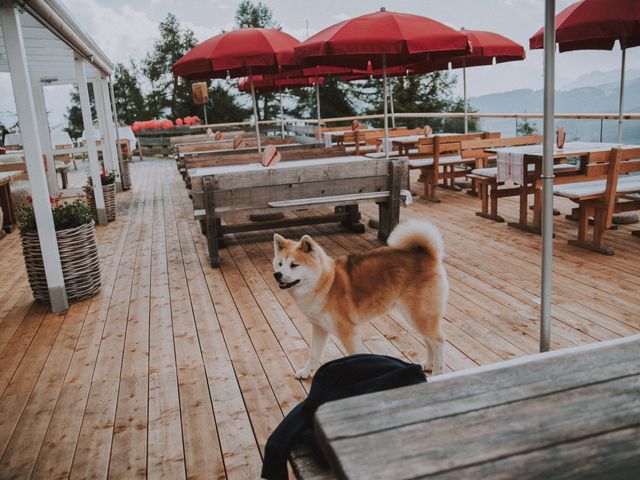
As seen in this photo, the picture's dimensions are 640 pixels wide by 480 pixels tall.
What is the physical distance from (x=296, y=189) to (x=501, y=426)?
15.9ft

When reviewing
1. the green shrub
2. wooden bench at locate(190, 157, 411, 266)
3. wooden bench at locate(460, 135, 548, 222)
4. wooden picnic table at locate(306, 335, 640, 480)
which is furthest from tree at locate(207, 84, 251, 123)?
wooden picnic table at locate(306, 335, 640, 480)

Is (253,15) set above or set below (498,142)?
above

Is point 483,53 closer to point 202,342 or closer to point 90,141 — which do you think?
point 90,141

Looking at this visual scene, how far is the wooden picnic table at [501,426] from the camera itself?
91 cm

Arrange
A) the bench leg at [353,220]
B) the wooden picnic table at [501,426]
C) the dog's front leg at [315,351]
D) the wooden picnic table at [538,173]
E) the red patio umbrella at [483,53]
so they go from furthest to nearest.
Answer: the red patio umbrella at [483,53], the bench leg at [353,220], the wooden picnic table at [538,173], the dog's front leg at [315,351], the wooden picnic table at [501,426]

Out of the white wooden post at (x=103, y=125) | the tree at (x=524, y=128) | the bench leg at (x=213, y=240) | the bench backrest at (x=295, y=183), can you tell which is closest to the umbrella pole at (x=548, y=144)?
the bench backrest at (x=295, y=183)

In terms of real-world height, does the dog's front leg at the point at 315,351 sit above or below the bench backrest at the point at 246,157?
below

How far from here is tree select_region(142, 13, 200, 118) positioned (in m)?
34.7

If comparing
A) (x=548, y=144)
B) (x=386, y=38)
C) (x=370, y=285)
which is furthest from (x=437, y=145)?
(x=548, y=144)

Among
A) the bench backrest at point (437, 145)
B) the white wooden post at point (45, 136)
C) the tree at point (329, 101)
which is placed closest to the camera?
the bench backrest at point (437, 145)

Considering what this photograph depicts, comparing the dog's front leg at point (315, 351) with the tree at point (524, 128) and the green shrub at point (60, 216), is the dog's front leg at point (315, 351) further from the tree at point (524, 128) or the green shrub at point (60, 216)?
the tree at point (524, 128)

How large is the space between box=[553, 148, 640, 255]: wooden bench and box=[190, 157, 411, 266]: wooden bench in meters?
1.67

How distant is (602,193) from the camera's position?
5133 millimetres

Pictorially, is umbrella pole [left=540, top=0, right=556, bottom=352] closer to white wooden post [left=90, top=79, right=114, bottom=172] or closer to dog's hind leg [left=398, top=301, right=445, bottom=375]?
dog's hind leg [left=398, top=301, right=445, bottom=375]
